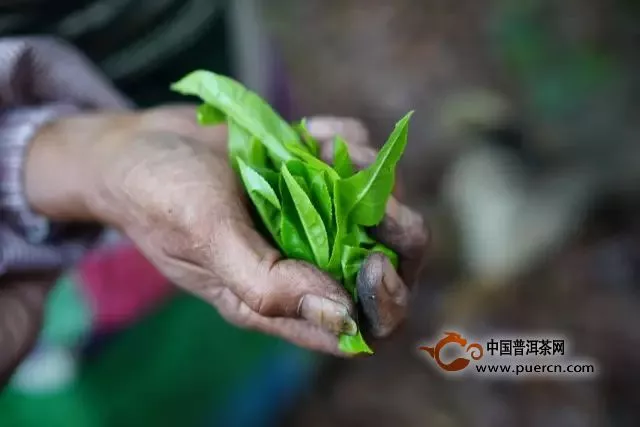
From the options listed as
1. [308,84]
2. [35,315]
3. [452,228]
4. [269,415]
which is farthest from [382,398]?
[35,315]

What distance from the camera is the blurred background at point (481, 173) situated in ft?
3.61

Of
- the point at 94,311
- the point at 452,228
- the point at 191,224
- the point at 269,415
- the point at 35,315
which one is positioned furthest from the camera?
the point at 452,228

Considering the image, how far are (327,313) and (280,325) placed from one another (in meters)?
0.11

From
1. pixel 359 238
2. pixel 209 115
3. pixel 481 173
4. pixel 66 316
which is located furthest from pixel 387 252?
pixel 481 173

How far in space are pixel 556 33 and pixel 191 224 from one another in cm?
96

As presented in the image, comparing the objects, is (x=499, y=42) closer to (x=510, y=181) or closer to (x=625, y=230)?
(x=510, y=181)

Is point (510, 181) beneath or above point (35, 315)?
beneath

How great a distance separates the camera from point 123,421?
82 cm

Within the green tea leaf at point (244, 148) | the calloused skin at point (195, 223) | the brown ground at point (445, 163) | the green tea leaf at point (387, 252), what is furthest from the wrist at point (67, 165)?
the brown ground at point (445, 163)

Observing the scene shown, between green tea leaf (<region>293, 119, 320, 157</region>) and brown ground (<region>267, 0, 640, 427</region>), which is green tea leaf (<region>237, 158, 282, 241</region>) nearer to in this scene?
green tea leaf (<region>293, 119, 320, 157</region>)

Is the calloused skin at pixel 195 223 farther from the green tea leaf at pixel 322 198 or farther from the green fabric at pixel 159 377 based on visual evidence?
the green fabric at pixel 159 377

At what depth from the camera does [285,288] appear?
1.28 feet

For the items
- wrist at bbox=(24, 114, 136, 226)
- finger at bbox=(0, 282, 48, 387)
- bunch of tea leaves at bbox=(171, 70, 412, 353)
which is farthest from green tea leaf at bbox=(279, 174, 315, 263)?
finger at bbox=(0, 282, 48, 387)

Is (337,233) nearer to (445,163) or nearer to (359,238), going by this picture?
(359,238)
